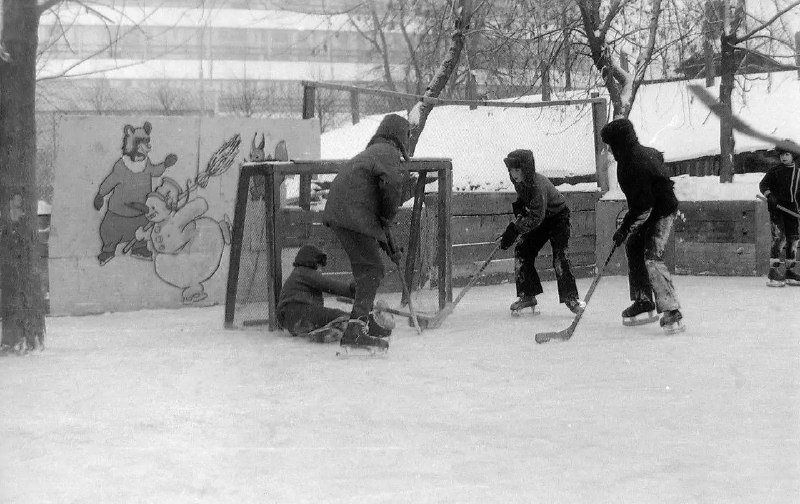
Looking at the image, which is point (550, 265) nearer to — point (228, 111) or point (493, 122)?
point (493, 122)

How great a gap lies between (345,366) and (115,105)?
32.1 feet

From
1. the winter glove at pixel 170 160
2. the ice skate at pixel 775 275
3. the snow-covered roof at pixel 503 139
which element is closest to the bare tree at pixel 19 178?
the winter glove at pixel 170 160

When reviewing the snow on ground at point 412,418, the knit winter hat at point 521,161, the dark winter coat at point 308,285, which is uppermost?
the knit winter hat at point 521,161

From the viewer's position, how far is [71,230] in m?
9.47

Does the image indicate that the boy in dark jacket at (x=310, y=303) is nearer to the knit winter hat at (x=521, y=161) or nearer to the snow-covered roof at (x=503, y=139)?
the knit winter hat at (x=521, y=161)

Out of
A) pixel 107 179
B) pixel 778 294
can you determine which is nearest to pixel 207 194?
pixel 107 179

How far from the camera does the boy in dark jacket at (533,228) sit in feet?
28.2

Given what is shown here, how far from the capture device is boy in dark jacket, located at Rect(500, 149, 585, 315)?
28.2 ft

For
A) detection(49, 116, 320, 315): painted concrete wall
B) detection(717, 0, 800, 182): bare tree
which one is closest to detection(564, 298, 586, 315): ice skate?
detection(49, 116, 320, 315): painted concrete wall

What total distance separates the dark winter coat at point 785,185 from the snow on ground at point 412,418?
367 cm

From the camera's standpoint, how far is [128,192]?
9703 millimetres

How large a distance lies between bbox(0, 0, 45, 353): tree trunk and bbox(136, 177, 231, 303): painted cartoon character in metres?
2.77

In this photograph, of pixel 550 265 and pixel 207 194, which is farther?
pixel 550 265

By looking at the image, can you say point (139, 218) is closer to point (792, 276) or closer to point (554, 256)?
point (554, 256)
